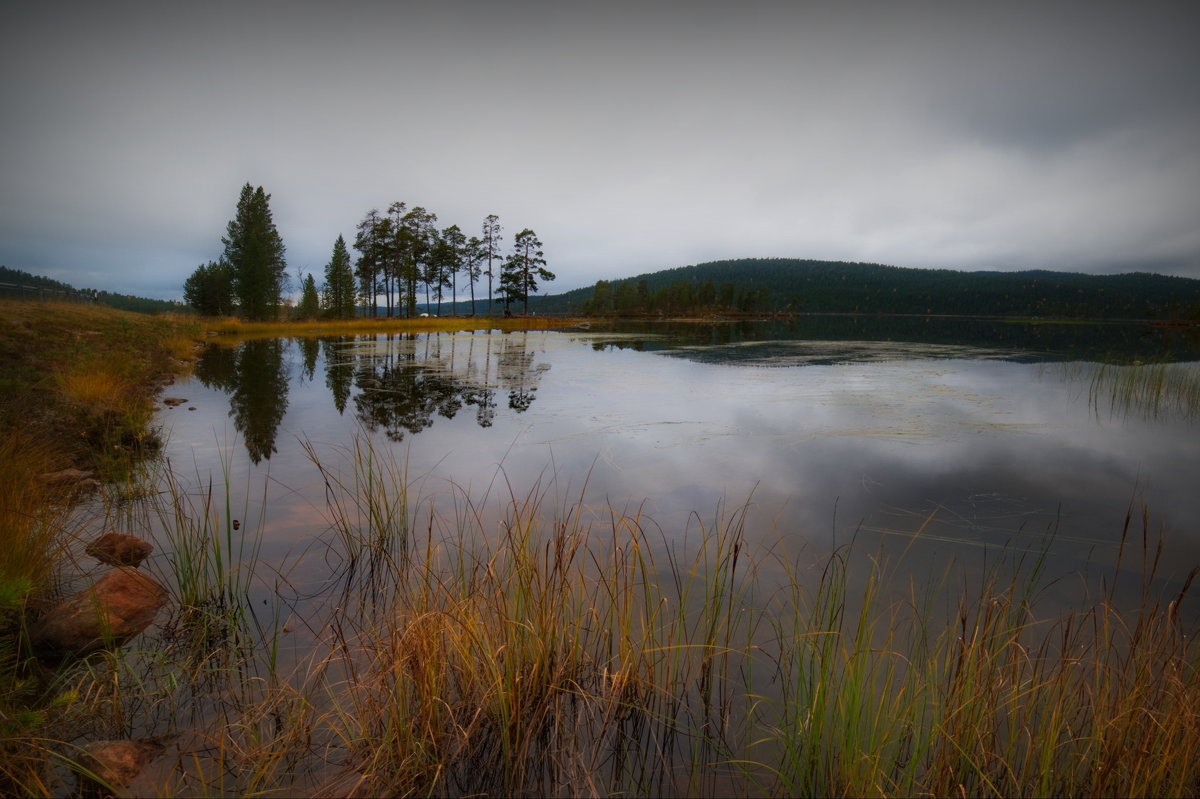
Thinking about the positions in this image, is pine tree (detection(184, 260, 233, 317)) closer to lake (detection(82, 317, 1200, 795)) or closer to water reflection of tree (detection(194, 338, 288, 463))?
water reflection of tree (detection(194, 338, 288, 463))

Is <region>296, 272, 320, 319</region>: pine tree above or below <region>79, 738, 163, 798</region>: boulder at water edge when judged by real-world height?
above

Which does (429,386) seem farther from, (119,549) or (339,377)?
(119,549)

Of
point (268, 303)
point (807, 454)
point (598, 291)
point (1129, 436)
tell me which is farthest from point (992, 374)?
point (598, 291)

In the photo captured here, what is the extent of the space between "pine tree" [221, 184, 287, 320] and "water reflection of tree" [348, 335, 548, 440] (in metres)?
28.1

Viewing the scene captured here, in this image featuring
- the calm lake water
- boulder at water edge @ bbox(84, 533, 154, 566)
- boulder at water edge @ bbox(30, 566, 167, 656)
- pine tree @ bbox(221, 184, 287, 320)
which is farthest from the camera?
pine tree @ bbox(221, 184, 287, 320)

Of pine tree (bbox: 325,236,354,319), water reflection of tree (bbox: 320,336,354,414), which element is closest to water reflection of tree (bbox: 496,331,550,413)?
water reflection of tree (bbox: 320,336,354,414)

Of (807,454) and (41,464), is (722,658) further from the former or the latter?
(41,464)

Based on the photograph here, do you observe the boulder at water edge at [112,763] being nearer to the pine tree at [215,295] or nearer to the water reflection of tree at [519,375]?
the water reflection of tree at [519,375]

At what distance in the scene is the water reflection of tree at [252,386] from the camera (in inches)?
385

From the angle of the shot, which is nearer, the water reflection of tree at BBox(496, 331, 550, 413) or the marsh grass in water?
the marsh grass in water

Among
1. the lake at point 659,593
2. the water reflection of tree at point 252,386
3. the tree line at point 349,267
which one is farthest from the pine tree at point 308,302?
the lake at point 659,593

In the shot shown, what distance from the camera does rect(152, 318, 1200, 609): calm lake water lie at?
5840mm

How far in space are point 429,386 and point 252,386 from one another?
206 inches

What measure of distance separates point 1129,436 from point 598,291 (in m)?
97.7
